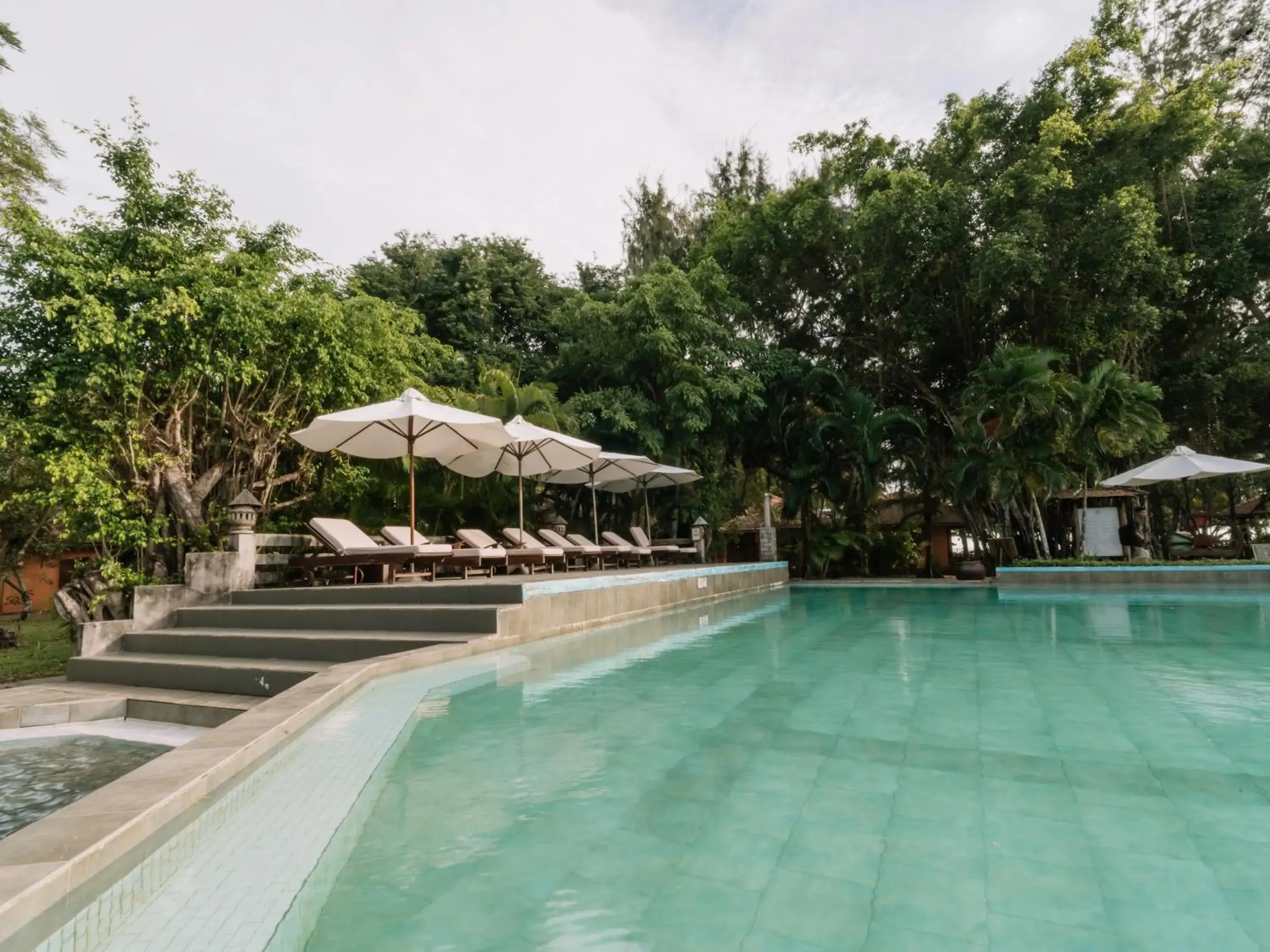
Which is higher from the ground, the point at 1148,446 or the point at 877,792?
the point at 1148,446

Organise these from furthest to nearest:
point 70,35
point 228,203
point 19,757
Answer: point 70,35, point 228,203, point 19,757

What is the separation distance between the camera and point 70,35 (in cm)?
1009

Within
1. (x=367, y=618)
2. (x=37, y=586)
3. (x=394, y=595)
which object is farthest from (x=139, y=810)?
(x=37, y=586)

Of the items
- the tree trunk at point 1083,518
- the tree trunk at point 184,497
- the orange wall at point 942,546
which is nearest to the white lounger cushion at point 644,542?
the tree trunk at point 184,497

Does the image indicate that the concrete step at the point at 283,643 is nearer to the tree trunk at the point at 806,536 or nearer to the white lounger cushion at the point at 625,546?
the white lounger cushion at the point at 625,546

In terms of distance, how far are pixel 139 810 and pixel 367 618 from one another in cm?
477

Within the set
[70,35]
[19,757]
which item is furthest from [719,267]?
[19,757]

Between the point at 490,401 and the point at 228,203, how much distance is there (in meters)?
5.45

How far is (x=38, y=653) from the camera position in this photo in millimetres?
10641

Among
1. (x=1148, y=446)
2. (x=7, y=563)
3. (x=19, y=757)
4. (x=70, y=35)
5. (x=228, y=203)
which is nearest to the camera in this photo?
(x=19, y=757)

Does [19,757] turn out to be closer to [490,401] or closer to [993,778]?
[993,778]

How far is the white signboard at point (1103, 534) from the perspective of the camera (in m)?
15.2

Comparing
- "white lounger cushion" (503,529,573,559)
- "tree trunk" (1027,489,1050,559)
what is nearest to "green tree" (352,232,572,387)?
"white lounger cushion" (503,529,573,559)

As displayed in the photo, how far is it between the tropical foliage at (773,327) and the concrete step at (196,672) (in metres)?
2.11
